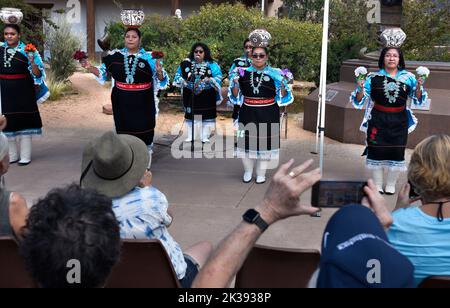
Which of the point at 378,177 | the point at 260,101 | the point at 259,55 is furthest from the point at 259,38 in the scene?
the point at 378,177

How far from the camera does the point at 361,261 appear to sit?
1413 millimetres

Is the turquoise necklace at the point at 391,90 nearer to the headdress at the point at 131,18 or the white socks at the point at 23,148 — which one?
the headdress at the point at 131,18

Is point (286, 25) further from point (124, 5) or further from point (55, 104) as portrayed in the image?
point (124, 5)

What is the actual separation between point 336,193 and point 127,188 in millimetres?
1083

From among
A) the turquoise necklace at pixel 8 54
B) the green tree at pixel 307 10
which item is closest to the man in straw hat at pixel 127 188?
the turquoise necklace at pixel 8 54

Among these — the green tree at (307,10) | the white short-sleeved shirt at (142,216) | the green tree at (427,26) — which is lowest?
the white short-sleeved shirt at (142,216)

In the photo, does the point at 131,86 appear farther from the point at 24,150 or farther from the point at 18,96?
the point at 24,150

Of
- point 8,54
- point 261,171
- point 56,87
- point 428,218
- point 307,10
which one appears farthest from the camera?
point 307,10

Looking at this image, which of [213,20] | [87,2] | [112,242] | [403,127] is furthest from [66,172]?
[87,2]

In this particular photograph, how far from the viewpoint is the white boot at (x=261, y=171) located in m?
6.45

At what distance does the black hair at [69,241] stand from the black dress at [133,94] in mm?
4827

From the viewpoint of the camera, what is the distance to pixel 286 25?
12328 mm

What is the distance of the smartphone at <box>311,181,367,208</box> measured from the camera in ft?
5.99

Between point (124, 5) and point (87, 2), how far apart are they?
1242 millimetres
